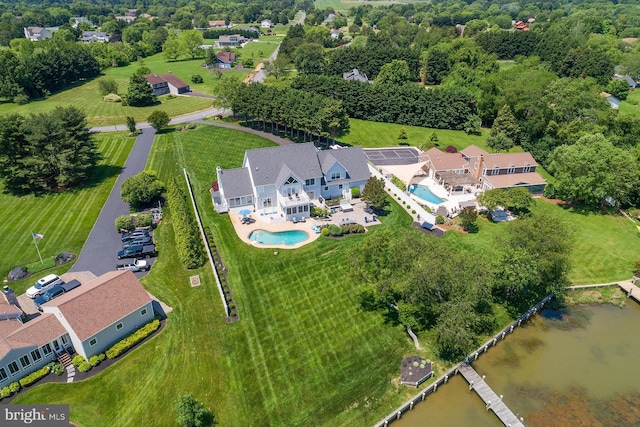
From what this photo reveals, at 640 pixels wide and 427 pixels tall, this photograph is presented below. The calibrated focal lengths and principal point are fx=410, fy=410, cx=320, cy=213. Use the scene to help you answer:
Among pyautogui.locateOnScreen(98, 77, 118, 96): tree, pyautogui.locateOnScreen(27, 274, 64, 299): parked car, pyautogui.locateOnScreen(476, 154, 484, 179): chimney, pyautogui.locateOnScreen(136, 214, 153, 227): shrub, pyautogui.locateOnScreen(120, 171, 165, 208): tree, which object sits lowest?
pyautogui.locateOnScreen(476, 154, 484, 179): chimney

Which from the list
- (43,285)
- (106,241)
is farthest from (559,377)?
(106,241)

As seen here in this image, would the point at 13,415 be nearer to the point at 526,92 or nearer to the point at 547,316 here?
the point at 547,316

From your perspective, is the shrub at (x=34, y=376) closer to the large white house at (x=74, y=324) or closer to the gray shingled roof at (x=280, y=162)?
the large white house at (x=74, y=324)

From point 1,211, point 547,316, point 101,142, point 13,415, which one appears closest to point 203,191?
point 1,211

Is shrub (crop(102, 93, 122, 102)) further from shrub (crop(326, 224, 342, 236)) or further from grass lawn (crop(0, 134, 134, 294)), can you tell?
shrub (crop(326, 224, 342, 236))

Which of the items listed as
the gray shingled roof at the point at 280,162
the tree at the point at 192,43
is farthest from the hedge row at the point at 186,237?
the tree at the point at 192,43

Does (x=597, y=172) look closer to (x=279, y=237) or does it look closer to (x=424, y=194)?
(x=424, y=194)

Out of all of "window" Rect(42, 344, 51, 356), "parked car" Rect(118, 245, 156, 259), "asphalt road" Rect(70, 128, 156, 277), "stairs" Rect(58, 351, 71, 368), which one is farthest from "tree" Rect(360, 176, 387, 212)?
"window" Rect(42, 344, 51, 356)
